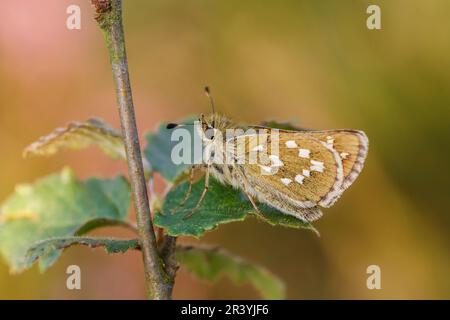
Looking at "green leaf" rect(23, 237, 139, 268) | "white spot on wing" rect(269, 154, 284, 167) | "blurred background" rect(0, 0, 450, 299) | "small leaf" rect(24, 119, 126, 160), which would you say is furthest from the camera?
"blurred background" rect(0, 0, 450, 299)

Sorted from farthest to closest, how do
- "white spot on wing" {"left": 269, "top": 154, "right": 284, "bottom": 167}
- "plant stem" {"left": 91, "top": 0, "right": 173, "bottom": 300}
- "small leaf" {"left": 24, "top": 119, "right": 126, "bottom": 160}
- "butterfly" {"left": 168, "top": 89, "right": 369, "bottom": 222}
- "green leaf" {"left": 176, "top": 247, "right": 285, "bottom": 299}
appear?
"green leaf" {"left": 176, "top": 247, "right": 285, "bottom": 299}
"white spot on wing" {"left": 269, "top": 154, "right": 284, "bottom": 167}
"butterfly" {"left": 168, "top": 89, "right": 369, "bottom": 222}
"small leaf" {"left": 24, "top": 119, "right": 126, "bottom": 160}
"plant stem" {"left": 91, "top": 0, "right": 173, "bottom": 300}

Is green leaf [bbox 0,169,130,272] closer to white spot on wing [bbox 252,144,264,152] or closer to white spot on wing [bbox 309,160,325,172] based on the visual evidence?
white spot on wing [bbox 252,144,264,152]

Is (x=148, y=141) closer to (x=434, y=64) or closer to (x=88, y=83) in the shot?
(x=88, y=83)

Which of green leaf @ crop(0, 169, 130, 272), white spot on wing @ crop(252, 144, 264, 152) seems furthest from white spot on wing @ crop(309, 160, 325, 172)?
green leaf @ crop(0, 169, 130, 272)

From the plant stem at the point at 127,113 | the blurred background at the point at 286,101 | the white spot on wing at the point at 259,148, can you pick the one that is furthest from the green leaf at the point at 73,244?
the blurred background at the point at 286,101

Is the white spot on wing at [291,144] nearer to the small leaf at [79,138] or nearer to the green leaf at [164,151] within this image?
the green leaf at [164,151]

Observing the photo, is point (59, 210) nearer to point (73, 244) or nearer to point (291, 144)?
point (73, 244)
